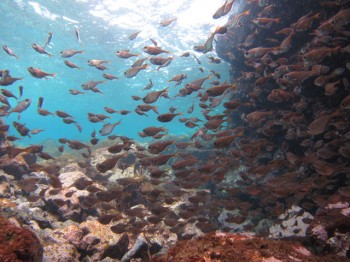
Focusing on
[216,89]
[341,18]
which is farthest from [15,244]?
[341,18]

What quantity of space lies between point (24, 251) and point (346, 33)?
9.58 m

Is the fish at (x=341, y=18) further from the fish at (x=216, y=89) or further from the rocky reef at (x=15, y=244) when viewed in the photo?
the rocky reef at (x=15, y=244)

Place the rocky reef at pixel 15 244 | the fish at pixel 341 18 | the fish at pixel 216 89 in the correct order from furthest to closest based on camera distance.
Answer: the fish at pixel 341 18 → the fish at pixel 216 89 → the rocky reef at pixel 15 244

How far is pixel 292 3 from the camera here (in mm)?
11070

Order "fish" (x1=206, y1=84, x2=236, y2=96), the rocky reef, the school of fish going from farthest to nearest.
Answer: the school of fish < "fish" (x1=206, y1=84, x2=236, y2=96) < the rocky reef

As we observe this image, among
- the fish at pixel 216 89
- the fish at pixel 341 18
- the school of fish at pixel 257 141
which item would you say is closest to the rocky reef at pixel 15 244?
the school of fish at pixel 257 141

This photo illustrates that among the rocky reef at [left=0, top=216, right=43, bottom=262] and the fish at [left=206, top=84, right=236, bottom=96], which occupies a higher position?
the fish at [left=206, top=84, right=236, bottom=96]

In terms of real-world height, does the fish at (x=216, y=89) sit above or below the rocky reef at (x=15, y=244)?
above

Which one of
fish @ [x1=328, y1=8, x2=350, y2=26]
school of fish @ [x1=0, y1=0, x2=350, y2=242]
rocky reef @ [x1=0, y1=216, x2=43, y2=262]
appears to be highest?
fish @ [x1=328, y1=8, x2=350, y2=26]

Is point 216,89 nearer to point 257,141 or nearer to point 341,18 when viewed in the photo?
point 257,141

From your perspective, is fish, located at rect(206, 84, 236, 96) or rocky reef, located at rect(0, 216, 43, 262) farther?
fish, located at rect(206, 84, 236, 96)

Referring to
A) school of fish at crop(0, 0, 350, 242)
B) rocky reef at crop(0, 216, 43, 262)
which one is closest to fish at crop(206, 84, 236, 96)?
school of fish at crop(0, 0, 350, 242)

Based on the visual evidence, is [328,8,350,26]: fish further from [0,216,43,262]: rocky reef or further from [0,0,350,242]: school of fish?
[0,216,43,262]: rocky reef

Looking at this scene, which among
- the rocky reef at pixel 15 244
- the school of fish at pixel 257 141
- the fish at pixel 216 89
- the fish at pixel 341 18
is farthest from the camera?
the fish at pixel 341 18
